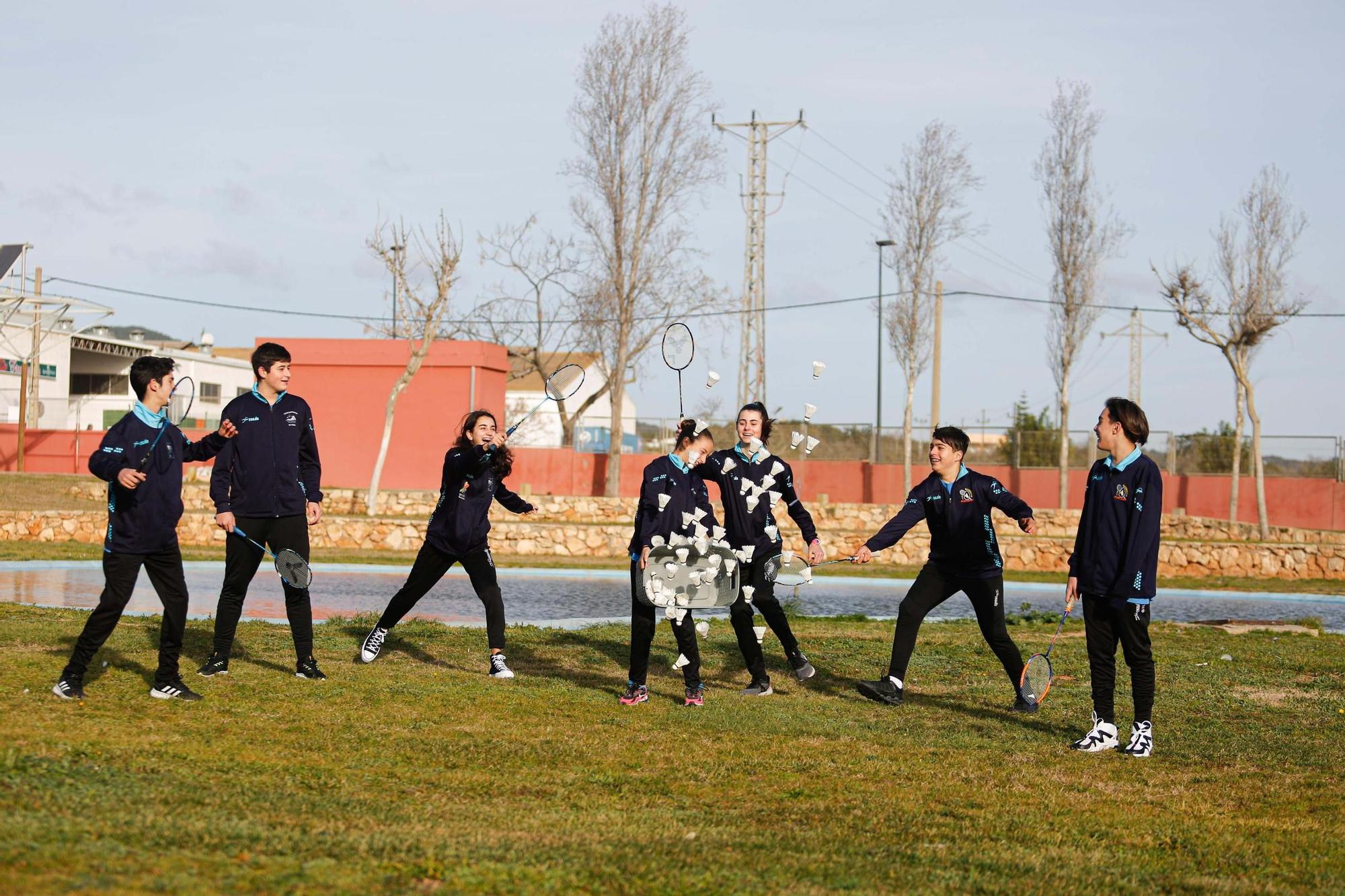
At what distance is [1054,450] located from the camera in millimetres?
39625

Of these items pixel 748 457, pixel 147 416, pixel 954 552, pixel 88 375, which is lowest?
pixel 954 552

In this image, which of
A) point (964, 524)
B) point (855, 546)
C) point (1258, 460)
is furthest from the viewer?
point (1258, 460)

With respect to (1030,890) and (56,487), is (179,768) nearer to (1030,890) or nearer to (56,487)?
(1030,890)

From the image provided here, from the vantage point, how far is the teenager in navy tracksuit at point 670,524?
311 inches

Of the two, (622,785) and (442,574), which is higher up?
(442,574)

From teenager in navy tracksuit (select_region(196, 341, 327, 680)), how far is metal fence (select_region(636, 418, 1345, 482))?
29.3 metres

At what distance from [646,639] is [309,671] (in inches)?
88.9

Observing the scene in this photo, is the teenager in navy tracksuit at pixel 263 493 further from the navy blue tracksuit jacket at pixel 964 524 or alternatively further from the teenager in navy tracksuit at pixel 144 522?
the navy blue tracksuit jacket at pixel 964 524

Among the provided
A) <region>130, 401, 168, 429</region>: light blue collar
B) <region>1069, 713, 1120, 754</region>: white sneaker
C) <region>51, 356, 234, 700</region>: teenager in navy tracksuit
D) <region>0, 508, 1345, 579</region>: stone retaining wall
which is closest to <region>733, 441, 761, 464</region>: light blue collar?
<region>1069, 713, 1120, 754</region>: white sneaker

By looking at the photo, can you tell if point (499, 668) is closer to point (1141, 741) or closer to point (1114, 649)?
point (1114, 649)

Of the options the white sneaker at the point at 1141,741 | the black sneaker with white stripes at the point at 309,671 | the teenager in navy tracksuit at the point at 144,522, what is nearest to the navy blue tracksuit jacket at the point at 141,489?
the teenager in navy tracksuit at the point at 144,522

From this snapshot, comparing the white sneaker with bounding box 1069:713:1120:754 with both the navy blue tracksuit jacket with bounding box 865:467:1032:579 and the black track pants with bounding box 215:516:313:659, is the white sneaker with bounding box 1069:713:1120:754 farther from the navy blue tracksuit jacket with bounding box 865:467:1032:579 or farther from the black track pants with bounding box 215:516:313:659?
the black track pants with bounding box 215:516:313:659

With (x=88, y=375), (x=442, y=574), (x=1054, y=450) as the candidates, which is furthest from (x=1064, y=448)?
(x=88, y=375)

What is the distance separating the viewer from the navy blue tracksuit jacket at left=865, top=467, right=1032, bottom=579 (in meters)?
8.37
